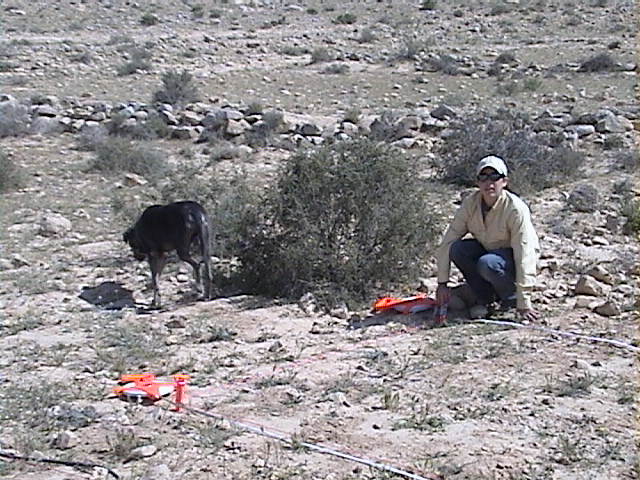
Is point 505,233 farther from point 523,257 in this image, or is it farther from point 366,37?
point 366,37

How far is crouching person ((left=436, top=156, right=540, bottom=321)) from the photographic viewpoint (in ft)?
22.6

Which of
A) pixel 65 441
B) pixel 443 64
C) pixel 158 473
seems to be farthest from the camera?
pixel 443 64

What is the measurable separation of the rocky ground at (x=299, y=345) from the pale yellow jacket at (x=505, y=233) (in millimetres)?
349

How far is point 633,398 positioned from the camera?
5508 millimetres

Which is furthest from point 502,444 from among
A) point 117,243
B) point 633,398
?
point 117,243

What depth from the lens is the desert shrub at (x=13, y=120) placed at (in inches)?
641

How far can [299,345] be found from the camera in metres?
6.95

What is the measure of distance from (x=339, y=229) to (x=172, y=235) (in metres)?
1.34

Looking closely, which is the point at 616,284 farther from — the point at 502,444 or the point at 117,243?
the point at 117,243

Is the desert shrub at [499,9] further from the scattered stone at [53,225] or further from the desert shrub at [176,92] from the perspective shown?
the scattered stone at [53,225]

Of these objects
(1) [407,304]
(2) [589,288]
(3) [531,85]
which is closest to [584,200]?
(2) [589,288]

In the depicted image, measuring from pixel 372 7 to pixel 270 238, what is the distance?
101 ft

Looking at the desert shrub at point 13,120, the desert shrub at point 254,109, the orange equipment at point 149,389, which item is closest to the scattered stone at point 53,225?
the orange equipment at point 149,389

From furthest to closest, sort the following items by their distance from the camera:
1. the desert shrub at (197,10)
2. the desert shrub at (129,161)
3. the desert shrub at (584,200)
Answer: the desert shrub at (197,10)
the desert shrub at (129,161)
the desert shrub at (584,200)
